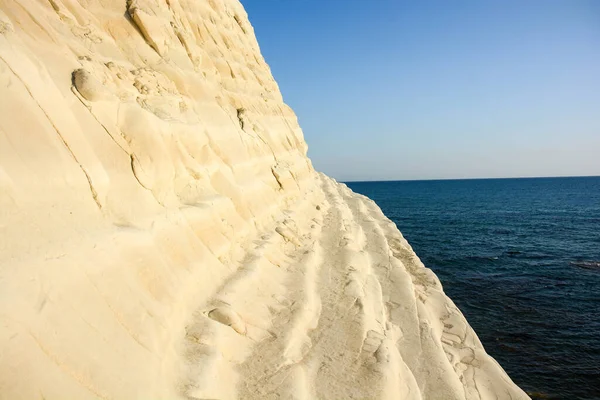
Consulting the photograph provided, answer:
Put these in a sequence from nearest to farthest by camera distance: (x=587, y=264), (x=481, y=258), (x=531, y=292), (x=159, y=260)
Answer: (x=159, y=260), (x=531, y=292), (x=587, y=264), (x=481, y=258)

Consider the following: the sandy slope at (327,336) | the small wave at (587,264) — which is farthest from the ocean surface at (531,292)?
the sandy slope at (327,336)

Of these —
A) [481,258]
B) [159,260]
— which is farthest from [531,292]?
[159,260]

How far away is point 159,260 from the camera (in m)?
6.61

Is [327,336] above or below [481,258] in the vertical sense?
above

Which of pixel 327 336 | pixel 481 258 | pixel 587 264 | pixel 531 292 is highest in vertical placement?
pixel 327 336

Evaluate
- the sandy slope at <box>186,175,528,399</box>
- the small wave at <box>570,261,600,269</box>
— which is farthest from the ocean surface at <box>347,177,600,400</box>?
the sandy slope at <box>186,175,528,399</box>

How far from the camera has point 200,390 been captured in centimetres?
519

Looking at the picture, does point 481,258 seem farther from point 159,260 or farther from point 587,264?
point 159,260

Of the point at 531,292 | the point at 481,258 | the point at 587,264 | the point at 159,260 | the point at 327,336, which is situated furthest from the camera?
the point at 481,258

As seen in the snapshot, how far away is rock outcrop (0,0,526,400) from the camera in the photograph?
4.52 meters

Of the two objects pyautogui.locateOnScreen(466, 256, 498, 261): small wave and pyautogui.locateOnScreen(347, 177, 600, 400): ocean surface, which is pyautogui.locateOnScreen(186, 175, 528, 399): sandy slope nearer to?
pyautogui.locateOnScreen(347, 177, 600, 400): ocean surface

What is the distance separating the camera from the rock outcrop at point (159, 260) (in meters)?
4.52

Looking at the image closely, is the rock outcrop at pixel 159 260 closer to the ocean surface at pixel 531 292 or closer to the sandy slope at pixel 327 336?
the sandy slope at pixel 327 336

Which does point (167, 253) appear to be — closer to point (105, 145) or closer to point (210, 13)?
point (105, 145)
